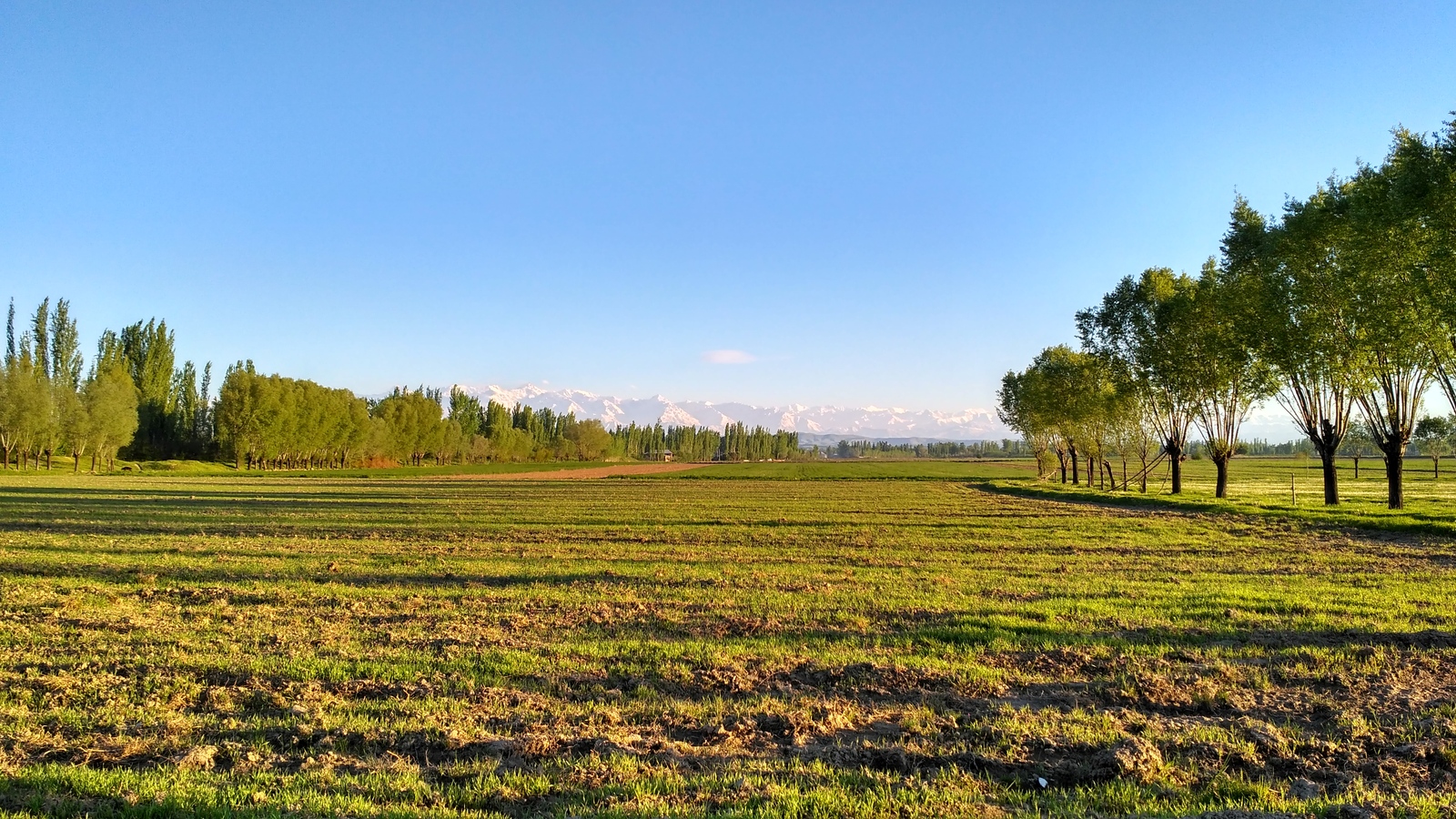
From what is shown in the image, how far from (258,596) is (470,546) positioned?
27.6 ft

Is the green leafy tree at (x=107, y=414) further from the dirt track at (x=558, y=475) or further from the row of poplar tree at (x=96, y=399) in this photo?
the dirt track at (x=558, y=475)

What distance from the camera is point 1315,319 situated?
107ft

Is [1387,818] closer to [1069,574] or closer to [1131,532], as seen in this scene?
[1069,574]

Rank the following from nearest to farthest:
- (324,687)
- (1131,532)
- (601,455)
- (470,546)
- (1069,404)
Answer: (324,687) → (470,546) → (1131,532) → (1069,404) → (601,455)

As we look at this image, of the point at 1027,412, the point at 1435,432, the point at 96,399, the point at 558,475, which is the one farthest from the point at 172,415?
the point at 1435,432

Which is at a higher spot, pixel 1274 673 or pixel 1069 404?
pixel 1069 404

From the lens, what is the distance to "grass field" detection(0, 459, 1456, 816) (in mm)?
5492

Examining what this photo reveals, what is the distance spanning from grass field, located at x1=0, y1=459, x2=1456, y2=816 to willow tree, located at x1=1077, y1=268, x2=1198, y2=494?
28569 mm

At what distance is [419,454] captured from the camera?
488 feet

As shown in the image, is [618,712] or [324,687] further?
[324,687]

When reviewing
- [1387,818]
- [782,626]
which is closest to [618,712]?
[782,626]

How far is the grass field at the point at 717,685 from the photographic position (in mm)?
5492

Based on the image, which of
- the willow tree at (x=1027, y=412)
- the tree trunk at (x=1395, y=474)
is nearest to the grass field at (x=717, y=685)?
the tree trunk at (x=1395, y=474)

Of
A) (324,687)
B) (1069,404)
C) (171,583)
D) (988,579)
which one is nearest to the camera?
(324,687)
